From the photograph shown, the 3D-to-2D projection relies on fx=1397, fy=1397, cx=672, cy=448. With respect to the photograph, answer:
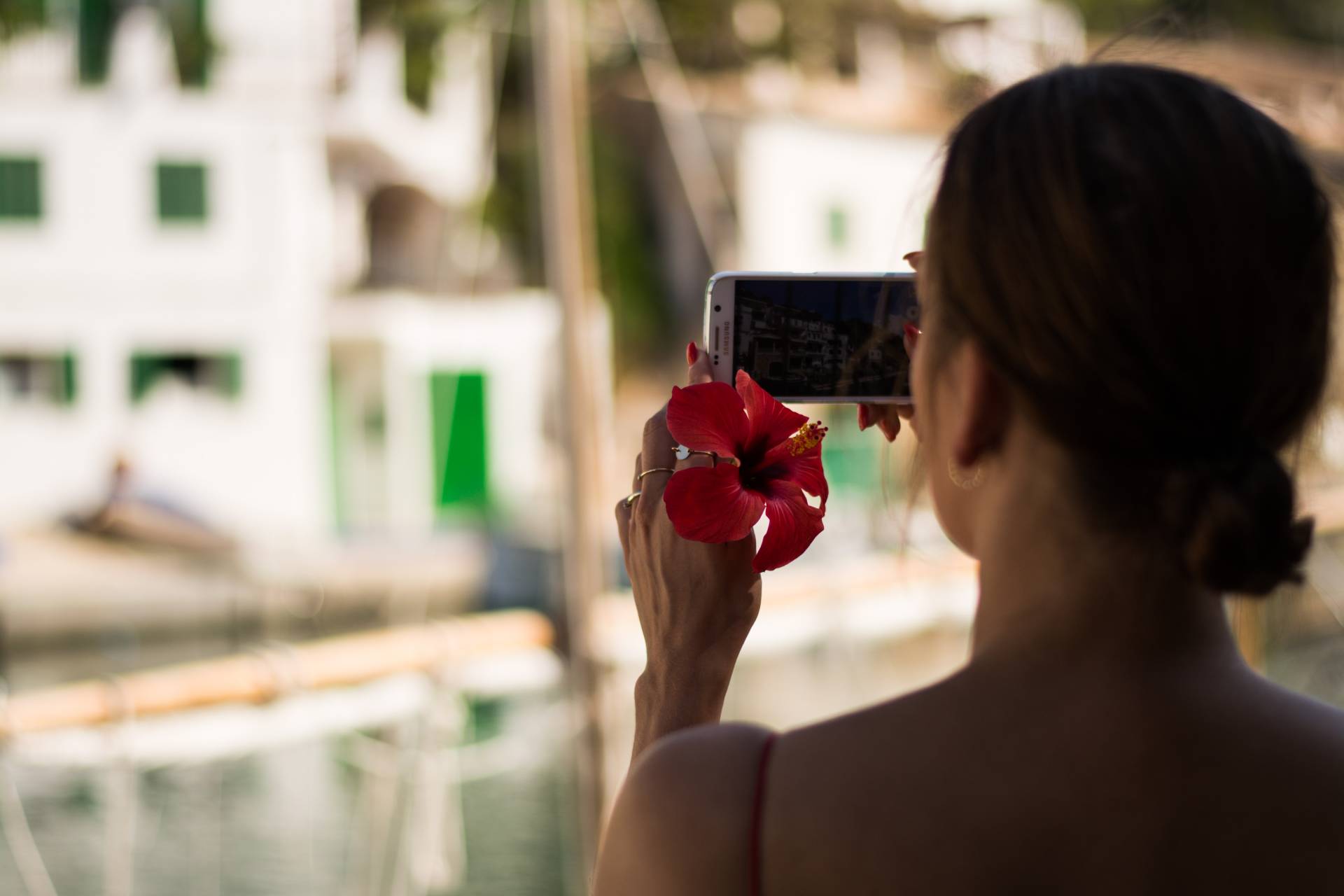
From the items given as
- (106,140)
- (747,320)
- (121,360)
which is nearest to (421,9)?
(106,140)

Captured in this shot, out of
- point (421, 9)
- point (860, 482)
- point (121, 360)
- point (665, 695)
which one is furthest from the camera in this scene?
point (421, 9)

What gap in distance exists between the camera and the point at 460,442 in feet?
53.3

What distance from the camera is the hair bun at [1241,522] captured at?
560 mm

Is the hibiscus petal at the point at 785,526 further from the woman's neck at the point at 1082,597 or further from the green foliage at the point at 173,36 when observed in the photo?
the green foliage at the point at 173,36

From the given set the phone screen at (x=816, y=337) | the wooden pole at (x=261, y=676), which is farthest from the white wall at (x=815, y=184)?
the phone screen at (x=816, y=337)

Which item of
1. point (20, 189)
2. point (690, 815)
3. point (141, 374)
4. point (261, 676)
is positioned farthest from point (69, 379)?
Result: point (690, 815)

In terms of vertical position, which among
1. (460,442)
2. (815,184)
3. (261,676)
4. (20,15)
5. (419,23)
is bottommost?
(460,442)

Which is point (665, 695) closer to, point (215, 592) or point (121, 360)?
point (215, 592)

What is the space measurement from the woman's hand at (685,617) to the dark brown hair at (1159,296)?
22 centimetres

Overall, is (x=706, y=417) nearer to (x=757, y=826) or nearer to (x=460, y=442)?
(x=757, y=826)

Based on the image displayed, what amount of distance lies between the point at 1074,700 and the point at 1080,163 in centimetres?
22

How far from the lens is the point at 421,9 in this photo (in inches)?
634

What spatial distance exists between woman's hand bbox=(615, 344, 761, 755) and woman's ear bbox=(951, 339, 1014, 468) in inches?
7.5

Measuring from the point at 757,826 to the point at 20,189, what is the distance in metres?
15.0
